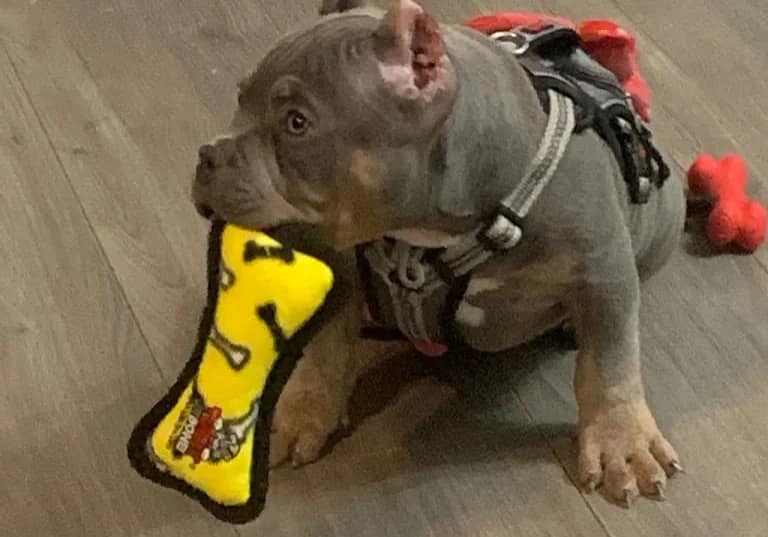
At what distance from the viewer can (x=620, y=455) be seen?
1538 mm

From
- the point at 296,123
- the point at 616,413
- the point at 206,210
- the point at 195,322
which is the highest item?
the point at 296,123

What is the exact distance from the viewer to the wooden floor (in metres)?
1.54

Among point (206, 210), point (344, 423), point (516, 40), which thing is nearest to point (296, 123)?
point (206, 210)

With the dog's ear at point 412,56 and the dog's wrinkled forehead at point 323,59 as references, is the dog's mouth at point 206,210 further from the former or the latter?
the dog's ear at point 412,56

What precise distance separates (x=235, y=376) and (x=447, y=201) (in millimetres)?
246

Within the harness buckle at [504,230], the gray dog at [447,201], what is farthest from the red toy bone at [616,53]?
the harness buckle at [504,230]

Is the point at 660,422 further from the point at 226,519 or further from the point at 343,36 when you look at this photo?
the point at 343,36

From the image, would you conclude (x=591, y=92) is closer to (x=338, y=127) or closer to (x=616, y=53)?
(x=616, y=53)

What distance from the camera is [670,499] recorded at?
153 centimetres

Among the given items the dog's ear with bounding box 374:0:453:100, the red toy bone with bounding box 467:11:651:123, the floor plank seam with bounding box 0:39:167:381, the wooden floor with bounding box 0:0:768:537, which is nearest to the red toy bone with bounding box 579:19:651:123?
the red toy bone with bounding box 467:11:651:123

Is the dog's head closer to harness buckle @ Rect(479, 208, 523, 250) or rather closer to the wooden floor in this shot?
harness buckle @ Rect(479, 208, 523, 250)

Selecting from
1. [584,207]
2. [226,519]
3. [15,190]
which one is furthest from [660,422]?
[15,190]

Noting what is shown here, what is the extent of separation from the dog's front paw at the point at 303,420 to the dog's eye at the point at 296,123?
42 cm

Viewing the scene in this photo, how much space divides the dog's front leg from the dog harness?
13 centimetres
